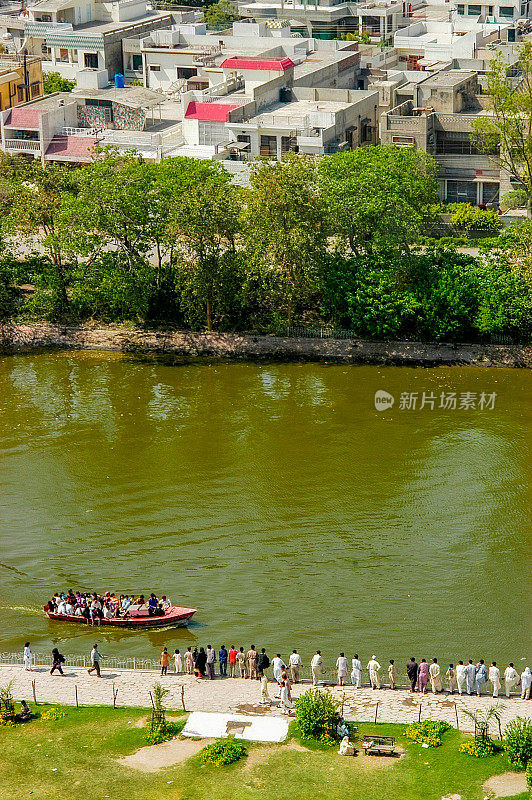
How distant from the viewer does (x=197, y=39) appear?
95.0m

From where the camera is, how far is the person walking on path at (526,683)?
34.2 meters

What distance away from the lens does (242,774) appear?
31.3 metres

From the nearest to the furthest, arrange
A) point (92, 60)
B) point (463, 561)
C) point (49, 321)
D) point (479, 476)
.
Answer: point (463, 561), point (479, 476), point (49, 321), point (92, 60)

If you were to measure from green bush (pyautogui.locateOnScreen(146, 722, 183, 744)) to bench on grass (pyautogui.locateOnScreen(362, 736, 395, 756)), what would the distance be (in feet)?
15.9

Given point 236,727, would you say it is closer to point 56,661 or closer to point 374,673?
point 374,673

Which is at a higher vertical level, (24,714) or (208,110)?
(208,110)

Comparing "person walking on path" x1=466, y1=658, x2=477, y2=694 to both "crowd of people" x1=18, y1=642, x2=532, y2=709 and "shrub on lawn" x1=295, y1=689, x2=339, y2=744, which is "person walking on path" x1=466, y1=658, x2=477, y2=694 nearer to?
"crowd of people" x1=18, y1=642, x2=532, y2=709

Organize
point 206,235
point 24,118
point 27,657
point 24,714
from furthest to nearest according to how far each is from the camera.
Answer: point 24,118 < point 206,235 < point 27,657 < point 24,714

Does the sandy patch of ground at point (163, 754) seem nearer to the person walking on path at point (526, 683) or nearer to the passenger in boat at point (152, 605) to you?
the passenger in boat at point (152, 605)

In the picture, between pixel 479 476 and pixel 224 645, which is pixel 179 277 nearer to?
pixel 479 476

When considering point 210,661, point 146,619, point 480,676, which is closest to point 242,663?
point 210,661

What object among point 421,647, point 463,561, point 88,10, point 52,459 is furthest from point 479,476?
point 88,10

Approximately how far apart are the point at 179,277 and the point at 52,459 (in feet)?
43.7

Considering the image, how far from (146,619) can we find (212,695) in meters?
4.71
